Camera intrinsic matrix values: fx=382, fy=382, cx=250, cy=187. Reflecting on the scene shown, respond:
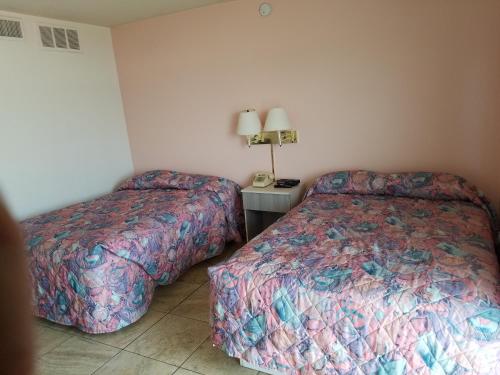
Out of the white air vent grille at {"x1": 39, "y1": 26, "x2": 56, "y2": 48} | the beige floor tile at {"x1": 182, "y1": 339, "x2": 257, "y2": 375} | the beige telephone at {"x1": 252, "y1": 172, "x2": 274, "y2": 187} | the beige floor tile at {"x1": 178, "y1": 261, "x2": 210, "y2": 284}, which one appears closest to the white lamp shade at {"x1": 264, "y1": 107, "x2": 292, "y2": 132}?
the beige telephone at {"x1": 252, "y1": 172, "x2": 274, "y2": 187}

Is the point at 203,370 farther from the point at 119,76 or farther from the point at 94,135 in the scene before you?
the point at 119,76

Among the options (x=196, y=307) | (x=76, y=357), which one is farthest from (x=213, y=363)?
(x=76, y=357)

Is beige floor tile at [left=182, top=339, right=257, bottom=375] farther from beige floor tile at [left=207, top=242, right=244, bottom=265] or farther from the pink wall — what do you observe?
the pink wall

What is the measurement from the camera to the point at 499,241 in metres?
2.29

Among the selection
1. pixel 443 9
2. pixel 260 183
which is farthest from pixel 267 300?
pixel 443 9

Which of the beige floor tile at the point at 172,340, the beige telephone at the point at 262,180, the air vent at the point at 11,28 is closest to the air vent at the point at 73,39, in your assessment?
the air vent at the point at 11,28

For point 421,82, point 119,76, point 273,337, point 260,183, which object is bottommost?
point 273,337

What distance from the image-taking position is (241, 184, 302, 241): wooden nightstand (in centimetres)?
317

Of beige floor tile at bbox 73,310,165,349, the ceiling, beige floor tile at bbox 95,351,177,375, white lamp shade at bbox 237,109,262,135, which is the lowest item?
beige floor tile at bbox 95,351,177,375

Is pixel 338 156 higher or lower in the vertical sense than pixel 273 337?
higher

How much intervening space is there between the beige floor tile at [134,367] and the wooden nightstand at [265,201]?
1535 millimetres

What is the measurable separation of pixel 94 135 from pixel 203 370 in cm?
267

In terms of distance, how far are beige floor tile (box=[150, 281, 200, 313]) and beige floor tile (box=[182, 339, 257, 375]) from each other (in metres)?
0.56

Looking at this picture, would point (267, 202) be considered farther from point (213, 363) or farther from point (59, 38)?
point (59, 38)
